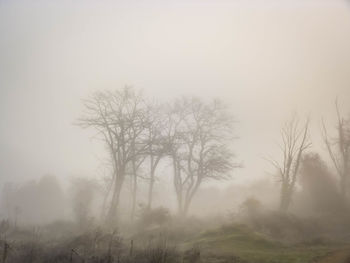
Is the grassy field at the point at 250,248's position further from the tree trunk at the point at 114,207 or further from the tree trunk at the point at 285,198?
the tree trunk at the point at 114,207

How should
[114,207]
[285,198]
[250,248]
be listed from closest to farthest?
[250,248]
[285,198]
[114,207]

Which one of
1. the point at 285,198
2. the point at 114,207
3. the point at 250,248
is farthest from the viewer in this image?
the point at 114,207

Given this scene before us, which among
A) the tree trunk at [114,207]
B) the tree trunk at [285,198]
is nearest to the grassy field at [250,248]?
the tree trunk at [285,198]

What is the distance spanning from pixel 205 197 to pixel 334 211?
33745 millimetres

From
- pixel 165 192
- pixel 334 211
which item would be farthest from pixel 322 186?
pixel 165 192

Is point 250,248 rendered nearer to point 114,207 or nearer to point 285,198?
point 285,198

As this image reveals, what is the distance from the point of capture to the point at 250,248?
1984cm

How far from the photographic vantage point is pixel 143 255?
50.9 ft

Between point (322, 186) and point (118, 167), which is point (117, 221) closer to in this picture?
point (118, 167)

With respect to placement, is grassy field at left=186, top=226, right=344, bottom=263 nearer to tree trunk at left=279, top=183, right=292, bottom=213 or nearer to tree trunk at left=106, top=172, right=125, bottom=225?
tree trunk at left=279, top=183, right=292, bottom=213

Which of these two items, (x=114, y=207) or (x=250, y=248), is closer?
(x=250, y=248)

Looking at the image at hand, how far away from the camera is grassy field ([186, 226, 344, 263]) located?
52.6ft

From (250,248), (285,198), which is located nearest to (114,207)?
(285,198)

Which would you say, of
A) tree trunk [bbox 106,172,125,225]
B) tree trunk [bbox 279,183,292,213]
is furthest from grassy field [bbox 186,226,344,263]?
tree trunk [bbox 106,172,125,225]
